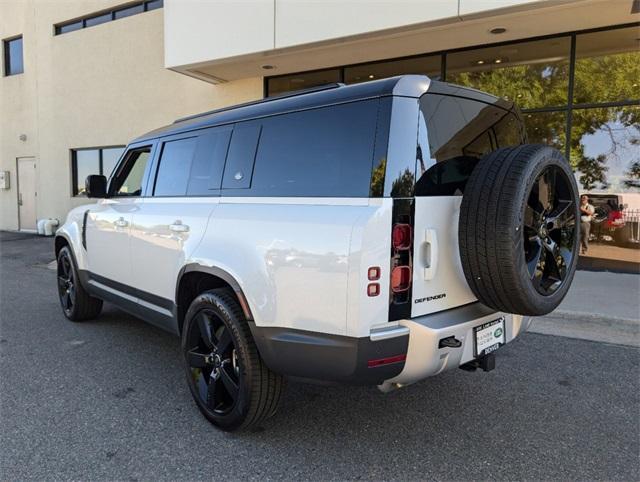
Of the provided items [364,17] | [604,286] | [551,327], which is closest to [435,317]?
[551,327]

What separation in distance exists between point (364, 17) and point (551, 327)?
520 centimetres

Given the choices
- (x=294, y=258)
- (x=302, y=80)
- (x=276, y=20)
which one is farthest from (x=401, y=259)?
(x=302, y=80)

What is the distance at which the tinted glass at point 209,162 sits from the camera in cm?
328

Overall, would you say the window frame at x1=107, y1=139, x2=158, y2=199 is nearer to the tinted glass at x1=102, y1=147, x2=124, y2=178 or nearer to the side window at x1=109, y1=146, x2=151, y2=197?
the side window at x1=109, y1=146, x2=151, y2=197

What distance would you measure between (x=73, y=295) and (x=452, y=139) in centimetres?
447

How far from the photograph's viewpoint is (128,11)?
12984 mm

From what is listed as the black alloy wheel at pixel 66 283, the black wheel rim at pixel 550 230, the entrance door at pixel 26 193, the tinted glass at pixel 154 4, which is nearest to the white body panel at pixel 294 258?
the black wheel rim at pixel 550 230

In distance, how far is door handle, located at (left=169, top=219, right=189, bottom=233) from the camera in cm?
334

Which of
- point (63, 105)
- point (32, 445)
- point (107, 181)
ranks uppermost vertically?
point (63, 105)

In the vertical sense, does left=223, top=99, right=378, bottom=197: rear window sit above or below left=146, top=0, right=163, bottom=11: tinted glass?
below

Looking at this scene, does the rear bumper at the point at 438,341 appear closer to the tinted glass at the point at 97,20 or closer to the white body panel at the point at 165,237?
the white body panel at the point at 165,237

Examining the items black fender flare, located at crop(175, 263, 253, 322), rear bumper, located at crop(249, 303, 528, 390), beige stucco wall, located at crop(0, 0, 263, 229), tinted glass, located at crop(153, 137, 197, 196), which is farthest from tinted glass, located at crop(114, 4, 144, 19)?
rear bumper, located at crop(249, 303, 528, 390)

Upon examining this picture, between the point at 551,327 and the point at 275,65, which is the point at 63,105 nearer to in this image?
the point at 275,65

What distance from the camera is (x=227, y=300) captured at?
9.51 ft
